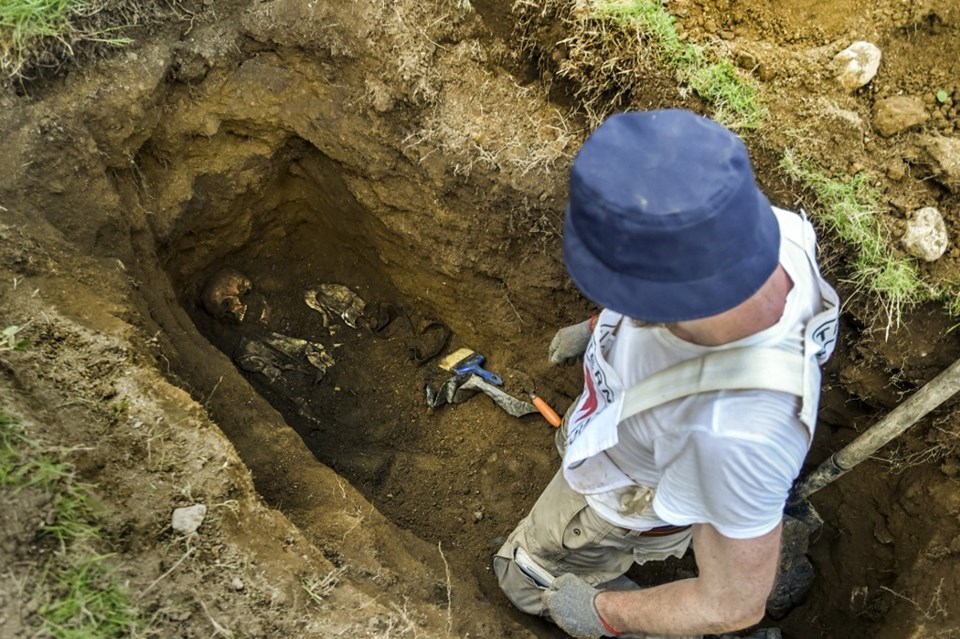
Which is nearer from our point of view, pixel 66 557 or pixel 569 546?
pixel 66 557

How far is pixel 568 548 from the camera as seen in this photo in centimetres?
262

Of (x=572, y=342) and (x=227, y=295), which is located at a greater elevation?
(x=572, y=342)

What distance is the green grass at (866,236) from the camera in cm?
251

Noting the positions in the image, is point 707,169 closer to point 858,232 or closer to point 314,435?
point 858,232

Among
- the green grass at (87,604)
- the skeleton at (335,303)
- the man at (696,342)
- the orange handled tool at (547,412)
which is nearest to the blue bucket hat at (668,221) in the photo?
the man at (696,342)

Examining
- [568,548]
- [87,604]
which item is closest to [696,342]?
[568,548]

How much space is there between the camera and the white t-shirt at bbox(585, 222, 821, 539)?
1551mm

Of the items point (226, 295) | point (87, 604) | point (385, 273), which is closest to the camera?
point (87, 604)

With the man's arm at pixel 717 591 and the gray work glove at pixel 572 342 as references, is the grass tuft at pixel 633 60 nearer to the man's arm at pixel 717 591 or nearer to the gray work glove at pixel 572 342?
the gray work glove at pixel 572 342

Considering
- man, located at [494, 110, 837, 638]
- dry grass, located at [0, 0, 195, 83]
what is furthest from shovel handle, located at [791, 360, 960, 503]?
dry grass, located at [0, 0, 195, 83]

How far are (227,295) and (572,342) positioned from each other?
1.98 metres

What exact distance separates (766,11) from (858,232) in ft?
3.38

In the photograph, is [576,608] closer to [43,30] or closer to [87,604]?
[87,604]

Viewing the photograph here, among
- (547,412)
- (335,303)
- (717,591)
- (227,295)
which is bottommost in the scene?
(547,412)
